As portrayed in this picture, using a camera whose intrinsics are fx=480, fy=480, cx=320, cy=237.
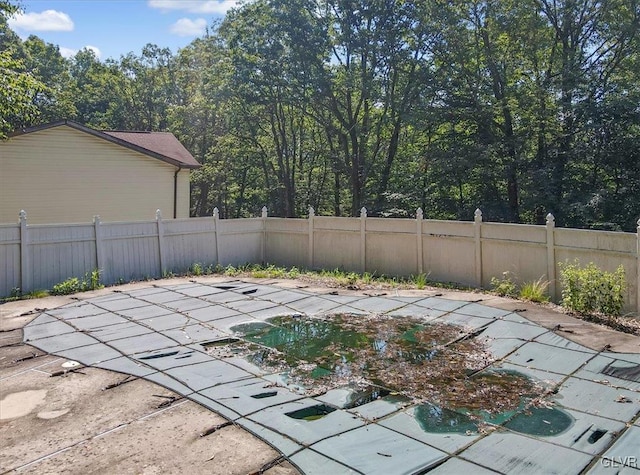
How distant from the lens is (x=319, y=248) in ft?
38.4

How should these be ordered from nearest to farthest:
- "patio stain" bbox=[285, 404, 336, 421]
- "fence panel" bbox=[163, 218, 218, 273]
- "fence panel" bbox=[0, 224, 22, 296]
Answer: "patio stain" bbox=[285, 404, 336, 421] → "fence panel" bbox=[0, 224, 22, 296] → "fence panel" bbox=[163, 218, 218, 273]

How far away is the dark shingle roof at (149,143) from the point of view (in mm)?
13110

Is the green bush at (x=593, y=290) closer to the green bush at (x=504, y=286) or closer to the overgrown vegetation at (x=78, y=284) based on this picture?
the green bush at (x=504, y=286)

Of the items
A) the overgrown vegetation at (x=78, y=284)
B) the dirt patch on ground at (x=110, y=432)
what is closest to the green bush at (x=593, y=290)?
the dirt patch on ground at (x=110, y=432)

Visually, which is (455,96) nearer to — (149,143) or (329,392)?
(149,143)

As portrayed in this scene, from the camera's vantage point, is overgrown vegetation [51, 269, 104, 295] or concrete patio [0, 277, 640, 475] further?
overgrown vegetation [51, 269, 104, 295]

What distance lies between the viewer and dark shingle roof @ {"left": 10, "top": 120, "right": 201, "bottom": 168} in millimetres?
13110

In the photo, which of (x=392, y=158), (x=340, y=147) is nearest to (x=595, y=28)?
(x=392, y=158)

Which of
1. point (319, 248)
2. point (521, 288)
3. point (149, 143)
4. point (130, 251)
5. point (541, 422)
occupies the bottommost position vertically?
point (541, 422)

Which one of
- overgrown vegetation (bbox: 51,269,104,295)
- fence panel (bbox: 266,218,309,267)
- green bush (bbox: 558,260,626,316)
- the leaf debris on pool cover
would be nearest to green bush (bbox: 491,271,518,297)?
green bush (bbox: 558,260,626,316)

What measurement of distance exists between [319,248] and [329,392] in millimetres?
7275

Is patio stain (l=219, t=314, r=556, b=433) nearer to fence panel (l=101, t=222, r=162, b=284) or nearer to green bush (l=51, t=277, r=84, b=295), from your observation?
green bush (l=51, t=277, r=84, b=295)

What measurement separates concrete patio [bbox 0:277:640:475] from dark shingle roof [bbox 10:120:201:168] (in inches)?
248

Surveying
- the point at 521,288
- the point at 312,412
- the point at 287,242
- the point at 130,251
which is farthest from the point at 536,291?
the point at 130,251
